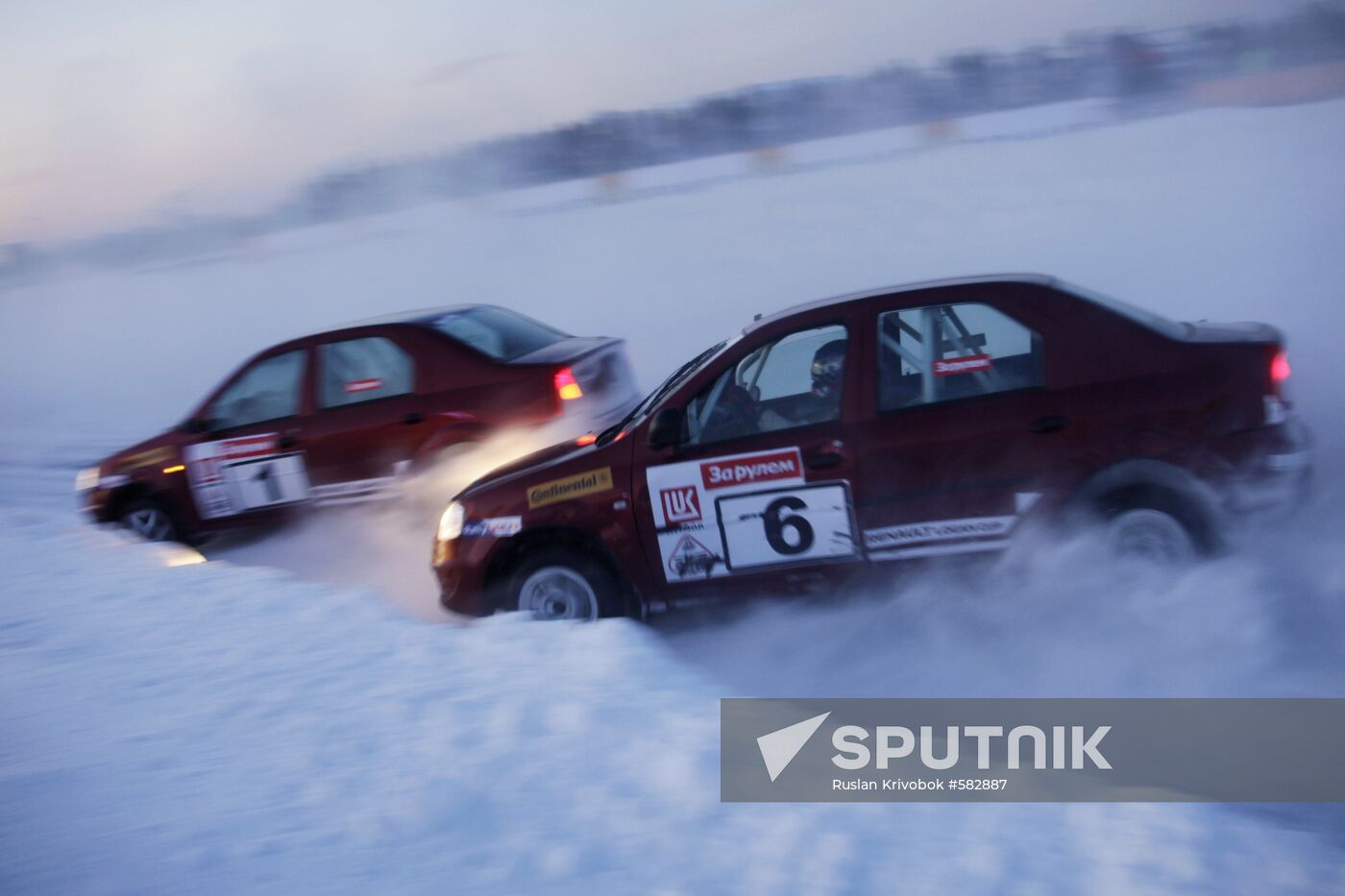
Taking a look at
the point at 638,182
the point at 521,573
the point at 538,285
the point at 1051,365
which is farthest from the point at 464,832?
the point at 638,182

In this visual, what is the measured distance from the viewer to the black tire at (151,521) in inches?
305

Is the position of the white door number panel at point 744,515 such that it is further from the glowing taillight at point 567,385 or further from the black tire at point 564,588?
the glowing taillight at point 567,385

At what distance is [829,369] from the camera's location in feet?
16.0

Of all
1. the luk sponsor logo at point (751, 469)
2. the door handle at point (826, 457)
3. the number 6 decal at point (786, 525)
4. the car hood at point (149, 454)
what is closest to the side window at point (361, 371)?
the car hood at point (149, 454)

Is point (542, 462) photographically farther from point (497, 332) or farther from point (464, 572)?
point (497, 332)

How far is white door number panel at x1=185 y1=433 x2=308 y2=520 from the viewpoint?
24.1 ft

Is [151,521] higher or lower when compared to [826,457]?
lower

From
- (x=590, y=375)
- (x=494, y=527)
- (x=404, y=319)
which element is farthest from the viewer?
(x=404, y=319)

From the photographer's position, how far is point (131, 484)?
7805 mm

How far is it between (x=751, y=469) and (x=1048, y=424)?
1168 mm

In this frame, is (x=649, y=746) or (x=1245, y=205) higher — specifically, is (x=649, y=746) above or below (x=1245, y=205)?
below

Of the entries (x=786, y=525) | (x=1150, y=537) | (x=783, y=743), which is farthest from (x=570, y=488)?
(x=1150, y=537)

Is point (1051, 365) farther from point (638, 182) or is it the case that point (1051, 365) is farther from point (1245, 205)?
point (638, 182)

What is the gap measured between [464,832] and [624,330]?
1061 cm
